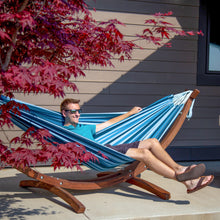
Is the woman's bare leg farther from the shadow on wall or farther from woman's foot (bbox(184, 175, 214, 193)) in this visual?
the shadow on wall

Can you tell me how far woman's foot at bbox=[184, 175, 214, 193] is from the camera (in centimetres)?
300

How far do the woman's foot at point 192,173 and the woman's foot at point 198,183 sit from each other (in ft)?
0.27

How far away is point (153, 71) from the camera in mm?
5094

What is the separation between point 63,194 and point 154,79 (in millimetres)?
2532

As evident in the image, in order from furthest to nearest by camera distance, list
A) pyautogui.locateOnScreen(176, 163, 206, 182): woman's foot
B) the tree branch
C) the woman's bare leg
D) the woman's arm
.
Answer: the woman's arm
the woman's bare leg
pyautogui.locateOnScreen(176, 163, 206, 182): woman's foot
the tree branch

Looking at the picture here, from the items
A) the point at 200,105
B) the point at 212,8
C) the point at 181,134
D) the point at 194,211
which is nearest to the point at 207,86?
the point at 200,105

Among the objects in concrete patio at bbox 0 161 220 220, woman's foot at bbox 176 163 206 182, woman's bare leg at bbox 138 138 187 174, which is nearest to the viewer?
concrete patio at bbox 0 161 220 220

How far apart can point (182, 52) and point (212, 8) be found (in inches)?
32.0

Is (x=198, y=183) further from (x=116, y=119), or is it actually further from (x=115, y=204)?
(x=116, y=119)

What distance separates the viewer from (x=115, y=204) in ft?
10.1

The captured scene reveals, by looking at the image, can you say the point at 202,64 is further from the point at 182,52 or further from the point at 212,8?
the point at 212,8

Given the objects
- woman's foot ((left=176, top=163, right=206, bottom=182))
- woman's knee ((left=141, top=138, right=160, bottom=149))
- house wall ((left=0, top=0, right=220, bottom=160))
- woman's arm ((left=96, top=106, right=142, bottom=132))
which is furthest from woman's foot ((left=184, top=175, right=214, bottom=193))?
house wall ((left=0, top=0, right=220, bottom=160))

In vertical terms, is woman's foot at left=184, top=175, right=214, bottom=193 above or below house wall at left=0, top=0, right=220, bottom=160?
below

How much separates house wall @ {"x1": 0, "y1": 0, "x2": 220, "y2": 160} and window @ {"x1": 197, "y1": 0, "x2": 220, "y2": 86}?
0.07 metres
